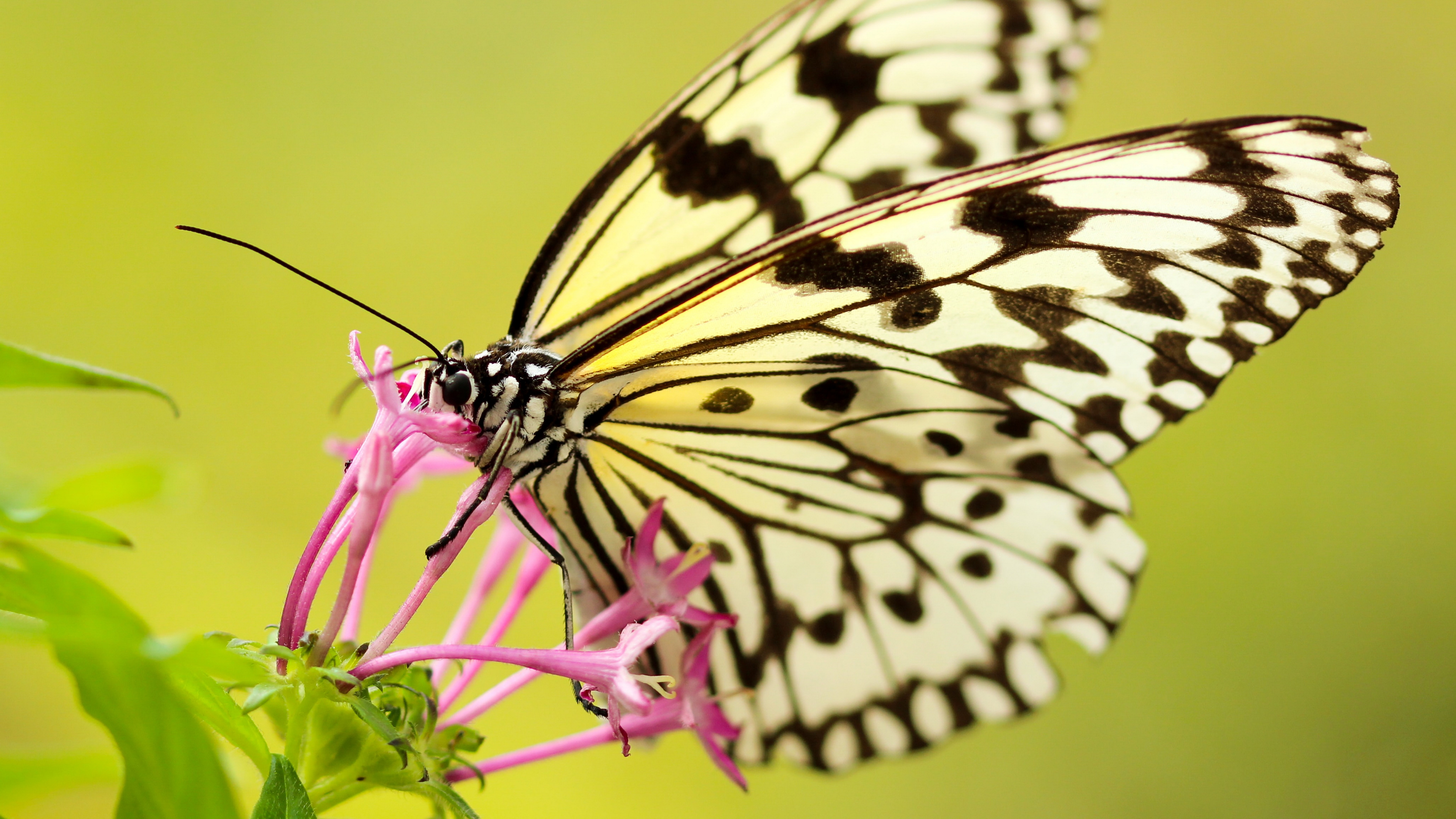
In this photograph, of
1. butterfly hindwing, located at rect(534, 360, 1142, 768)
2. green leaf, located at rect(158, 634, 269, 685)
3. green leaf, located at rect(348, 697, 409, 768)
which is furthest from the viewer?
butterfly hindwing, located at rect(534, 360, 1142, 768)

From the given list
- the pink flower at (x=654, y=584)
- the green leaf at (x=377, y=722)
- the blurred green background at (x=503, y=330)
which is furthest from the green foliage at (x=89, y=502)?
the blurred green background at (x=503, y=330)

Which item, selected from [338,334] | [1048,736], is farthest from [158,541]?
[1048,736]

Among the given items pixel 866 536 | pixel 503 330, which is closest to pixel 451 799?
pixel 866 536

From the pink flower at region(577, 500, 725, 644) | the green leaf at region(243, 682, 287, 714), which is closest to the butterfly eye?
the pink flower at region(577, 500, 725, 644)

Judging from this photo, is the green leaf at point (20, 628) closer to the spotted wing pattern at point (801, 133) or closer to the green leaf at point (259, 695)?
the green leaf at point (259, 695)

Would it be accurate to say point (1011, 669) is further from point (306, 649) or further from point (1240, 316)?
point (306, 649)

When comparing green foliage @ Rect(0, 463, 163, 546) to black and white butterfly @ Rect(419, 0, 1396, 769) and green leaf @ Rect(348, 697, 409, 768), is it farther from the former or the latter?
black and white butterfly @ Rect(419, 0, 1396, 769)
